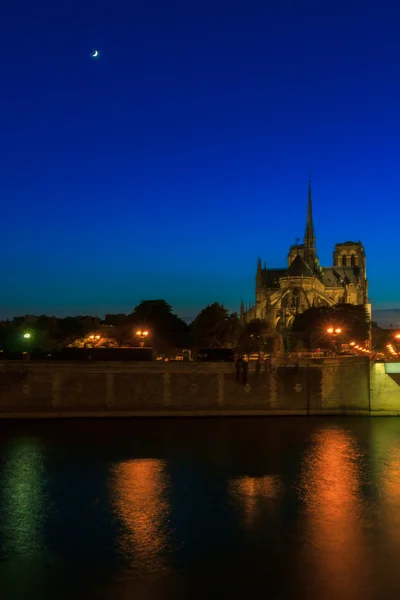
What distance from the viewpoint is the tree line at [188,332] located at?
240 ft

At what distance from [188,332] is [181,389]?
185 ft

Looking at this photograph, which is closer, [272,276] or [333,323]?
[333,323]

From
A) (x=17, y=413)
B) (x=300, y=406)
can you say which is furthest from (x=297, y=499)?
(x=17, y=413)

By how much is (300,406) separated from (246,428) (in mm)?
6933

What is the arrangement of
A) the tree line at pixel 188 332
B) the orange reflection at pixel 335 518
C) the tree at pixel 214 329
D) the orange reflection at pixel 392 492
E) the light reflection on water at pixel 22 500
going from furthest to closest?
the tree at pixel 214 329 → the tree line at pixel 188 332 → the orange reflection at pixel 392 492 → the light reflection on water at pixel 22 500 → the orange reflection at pixel 335 518

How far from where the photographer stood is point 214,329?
265 feet

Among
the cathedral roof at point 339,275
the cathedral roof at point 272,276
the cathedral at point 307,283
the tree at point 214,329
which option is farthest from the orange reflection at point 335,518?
the cathedral roof at point 339,275

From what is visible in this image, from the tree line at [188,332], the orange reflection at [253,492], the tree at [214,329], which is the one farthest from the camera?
the tree at [214,329]

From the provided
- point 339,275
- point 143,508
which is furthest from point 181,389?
point 339,275

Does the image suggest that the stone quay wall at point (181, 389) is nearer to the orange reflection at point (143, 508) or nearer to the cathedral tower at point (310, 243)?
the orange reflection at point (143, 508)

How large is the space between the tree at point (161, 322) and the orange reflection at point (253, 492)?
57405 mm

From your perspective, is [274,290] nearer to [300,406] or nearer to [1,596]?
[300,406]

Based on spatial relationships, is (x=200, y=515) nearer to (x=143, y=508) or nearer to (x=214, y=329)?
(x=143, y=508)

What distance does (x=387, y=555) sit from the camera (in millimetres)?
18766
